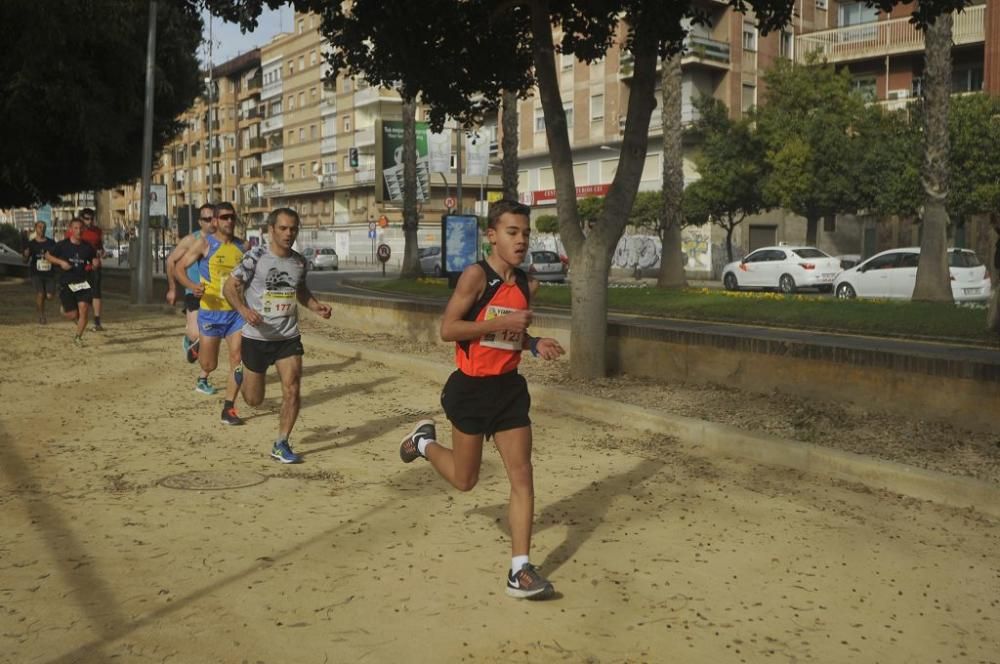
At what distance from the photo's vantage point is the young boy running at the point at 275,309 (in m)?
7.21

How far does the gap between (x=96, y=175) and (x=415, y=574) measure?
72.2ft

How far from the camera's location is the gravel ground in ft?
22.5

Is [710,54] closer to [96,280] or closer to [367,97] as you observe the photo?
[367,97]

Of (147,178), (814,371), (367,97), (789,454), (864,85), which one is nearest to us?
(789,454)

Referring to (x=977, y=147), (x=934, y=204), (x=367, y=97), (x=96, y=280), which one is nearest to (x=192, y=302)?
(x=96, y=280)

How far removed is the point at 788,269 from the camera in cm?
3061

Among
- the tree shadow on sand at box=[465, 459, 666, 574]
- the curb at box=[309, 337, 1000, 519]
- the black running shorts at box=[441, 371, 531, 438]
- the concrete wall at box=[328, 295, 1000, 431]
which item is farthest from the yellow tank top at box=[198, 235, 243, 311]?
the black running shorts at box=[441, 371, 531, 438]

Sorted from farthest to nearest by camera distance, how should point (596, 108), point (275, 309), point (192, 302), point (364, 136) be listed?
1. point (364, 136)
2. point (596, 108)
3. point (192, 302)
4. point (275, 309)

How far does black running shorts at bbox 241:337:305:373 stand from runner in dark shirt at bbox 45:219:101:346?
26.4ft

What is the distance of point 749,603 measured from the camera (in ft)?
14.1

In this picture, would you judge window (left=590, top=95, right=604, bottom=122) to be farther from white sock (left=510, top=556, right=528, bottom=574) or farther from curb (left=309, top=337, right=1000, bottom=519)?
white sock (left=510, top=556, right=528, bottom=574)

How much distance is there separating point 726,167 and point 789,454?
36037 mm

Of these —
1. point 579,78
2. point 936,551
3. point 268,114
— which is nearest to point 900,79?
point 579,78

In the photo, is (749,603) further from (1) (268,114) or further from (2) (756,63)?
(1) (268,114)
